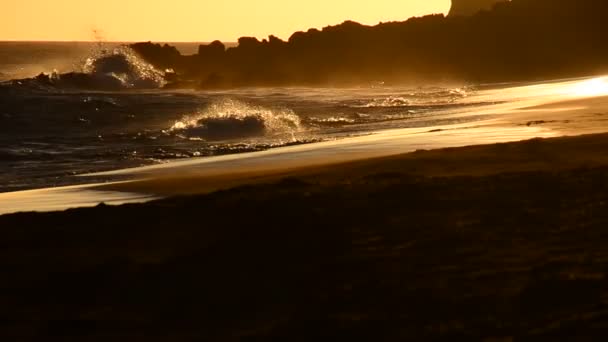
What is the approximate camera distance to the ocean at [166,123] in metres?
20.2

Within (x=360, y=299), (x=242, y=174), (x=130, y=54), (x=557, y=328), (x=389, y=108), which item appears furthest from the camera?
(x=130, y=54)

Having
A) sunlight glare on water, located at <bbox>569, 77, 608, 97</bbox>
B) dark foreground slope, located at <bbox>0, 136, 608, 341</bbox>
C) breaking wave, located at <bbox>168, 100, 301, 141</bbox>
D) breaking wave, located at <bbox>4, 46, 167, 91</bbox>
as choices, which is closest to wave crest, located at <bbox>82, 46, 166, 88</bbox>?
breaking wave, located at <bbox>4, 46, 167, 91</bbox>

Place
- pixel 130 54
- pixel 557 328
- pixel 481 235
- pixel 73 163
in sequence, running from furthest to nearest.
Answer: pixel 130 54
pixel 73 163
pixel 481 235
pixel 557 328

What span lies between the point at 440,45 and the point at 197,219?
55.6 meters

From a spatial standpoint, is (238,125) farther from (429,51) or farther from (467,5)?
(467,5)

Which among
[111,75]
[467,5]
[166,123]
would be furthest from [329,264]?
[467,5]

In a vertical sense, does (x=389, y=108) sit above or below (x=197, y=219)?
below

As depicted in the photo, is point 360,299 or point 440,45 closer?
point 360,299

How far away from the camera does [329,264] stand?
6992 mm

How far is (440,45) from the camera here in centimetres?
6297

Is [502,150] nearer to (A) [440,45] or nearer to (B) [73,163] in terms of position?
(B) [73,163]

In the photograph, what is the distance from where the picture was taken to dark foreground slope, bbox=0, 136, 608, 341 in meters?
5.86

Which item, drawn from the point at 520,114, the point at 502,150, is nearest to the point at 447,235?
the point at 502,150

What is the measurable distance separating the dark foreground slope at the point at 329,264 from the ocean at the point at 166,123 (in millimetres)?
7426
